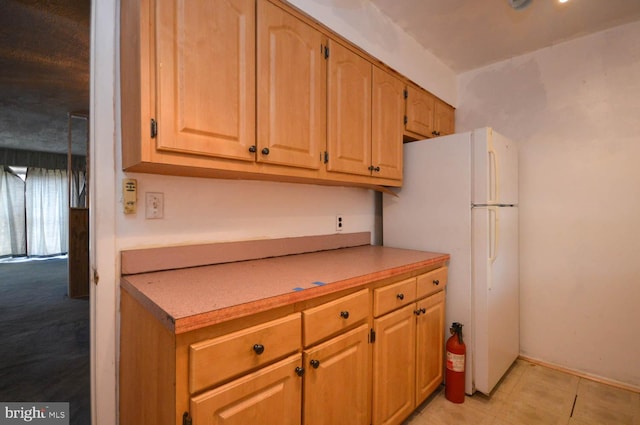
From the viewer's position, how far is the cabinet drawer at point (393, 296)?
1.37m

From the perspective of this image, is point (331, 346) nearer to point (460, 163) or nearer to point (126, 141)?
point (126, 141)

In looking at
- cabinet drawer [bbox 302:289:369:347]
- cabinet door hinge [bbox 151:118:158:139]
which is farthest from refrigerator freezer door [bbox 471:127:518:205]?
cabinet door hinge [bbox 151:118:158:139]

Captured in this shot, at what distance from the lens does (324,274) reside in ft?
4.21

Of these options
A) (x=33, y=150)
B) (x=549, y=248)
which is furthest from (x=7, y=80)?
(x=549, y=248)

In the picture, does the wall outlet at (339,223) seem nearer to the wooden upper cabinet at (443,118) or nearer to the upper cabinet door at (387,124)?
the upper cabinet door at (387,124)

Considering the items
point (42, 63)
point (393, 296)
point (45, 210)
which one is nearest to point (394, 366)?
point (393, 296)

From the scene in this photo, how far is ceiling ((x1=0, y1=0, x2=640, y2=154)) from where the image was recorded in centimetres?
182

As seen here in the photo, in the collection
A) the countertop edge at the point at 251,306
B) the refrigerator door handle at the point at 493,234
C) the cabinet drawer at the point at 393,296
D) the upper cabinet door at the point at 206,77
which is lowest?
the cabinet drawer at the point at 393,296

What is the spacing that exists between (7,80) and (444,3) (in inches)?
162

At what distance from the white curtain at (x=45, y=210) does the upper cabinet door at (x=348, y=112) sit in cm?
813

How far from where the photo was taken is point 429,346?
5.68ft

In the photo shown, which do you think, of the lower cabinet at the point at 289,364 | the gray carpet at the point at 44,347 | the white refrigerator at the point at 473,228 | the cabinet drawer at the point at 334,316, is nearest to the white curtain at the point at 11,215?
the gray carpet at the point at 44,347

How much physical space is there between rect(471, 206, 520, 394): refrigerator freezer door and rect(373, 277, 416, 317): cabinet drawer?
526 millimetres

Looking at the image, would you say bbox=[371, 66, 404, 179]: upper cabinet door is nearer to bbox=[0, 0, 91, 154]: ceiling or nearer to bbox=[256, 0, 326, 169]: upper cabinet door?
bbox=[256, 0, 326, 169]: upper cabinet door
